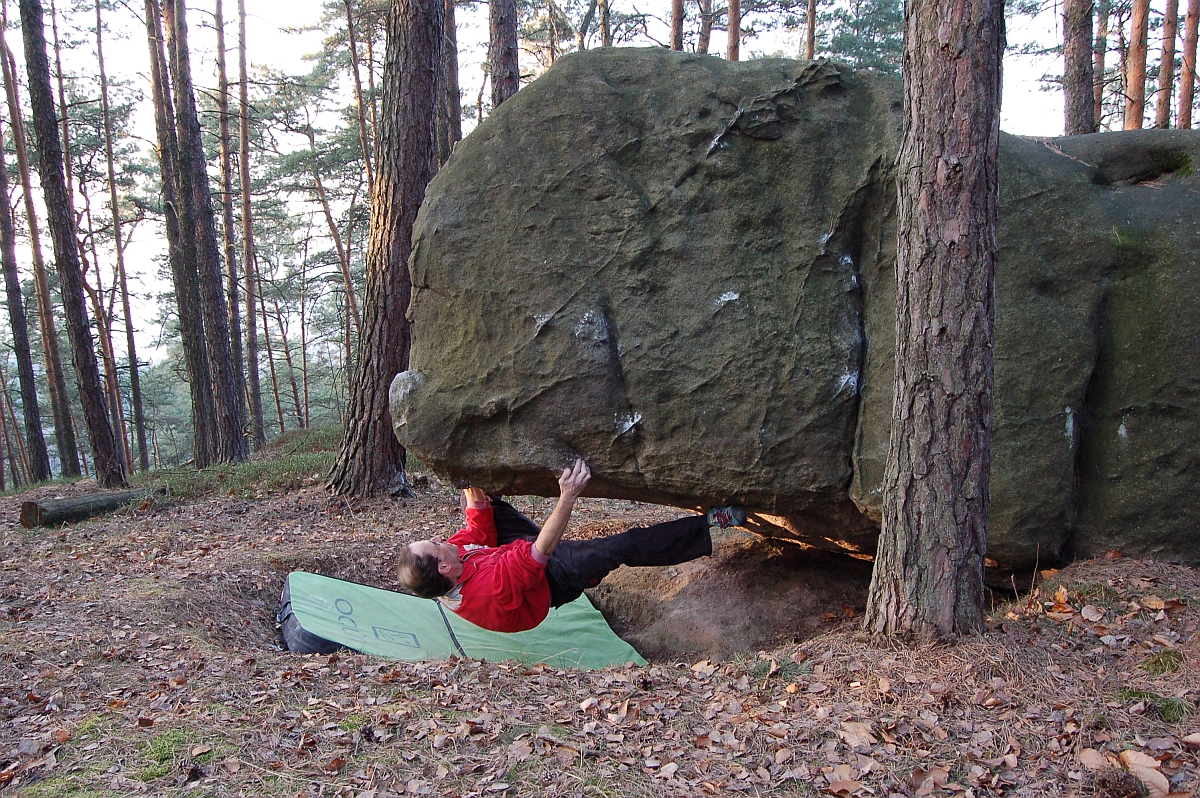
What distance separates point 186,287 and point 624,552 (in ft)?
36.7

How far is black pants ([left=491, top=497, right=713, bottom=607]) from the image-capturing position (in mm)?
4988

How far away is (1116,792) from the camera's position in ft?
8.43

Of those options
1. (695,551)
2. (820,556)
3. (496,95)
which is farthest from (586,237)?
(496,95)

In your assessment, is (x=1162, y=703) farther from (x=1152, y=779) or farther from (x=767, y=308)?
(x=767, y=308)

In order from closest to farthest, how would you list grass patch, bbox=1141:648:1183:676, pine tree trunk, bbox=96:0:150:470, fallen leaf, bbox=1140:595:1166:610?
1. grass patch, bbox=1141:648:1183:676
2. fallen leaf, bbox=1140:595:1166:610
3. pine tree trunk, bbox=96:0:150:470

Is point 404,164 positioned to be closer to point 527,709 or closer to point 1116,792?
point 527,709

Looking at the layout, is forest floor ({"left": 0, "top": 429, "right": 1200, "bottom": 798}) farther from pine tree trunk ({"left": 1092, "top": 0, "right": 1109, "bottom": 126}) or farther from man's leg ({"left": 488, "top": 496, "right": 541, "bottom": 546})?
pine tree trunk ({"left": 1092, "top": 0, "right": 1109, "bottom": 126})

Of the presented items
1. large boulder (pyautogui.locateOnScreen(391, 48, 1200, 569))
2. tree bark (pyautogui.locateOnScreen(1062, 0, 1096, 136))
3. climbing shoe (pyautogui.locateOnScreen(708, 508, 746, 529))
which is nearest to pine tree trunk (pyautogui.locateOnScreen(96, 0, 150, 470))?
large boulder (pyautogui.locateOnScreen(391, 48, 1200, 569))

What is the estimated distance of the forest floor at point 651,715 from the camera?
2.84 metres

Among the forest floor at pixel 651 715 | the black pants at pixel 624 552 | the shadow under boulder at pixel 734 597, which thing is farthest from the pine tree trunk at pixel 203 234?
the black pants at pixel 624 552

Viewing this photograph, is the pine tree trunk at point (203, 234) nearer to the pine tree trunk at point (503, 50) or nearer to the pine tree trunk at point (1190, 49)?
the pine tree trunk at point (503, 50)

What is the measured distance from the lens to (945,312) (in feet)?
11.4

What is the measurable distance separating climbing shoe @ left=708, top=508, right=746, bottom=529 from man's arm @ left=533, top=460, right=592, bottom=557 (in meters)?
0.86

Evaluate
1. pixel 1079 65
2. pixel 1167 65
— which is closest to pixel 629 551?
pixel 1079 65
